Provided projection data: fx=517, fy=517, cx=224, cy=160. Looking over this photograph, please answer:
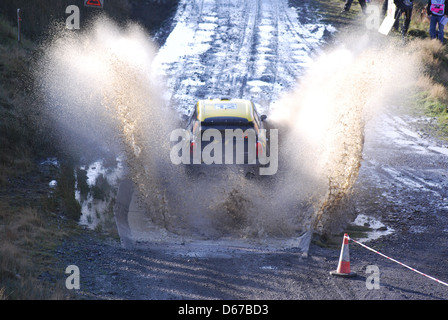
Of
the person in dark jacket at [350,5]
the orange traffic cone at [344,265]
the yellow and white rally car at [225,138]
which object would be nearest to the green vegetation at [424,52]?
the person in dark jacket at [350,5]

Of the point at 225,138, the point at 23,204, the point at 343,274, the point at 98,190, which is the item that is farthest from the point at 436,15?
the point at 23,204

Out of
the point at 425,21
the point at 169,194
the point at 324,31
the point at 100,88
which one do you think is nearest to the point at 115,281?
the point at 169,194

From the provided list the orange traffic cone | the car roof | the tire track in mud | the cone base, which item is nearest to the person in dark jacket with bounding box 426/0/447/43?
the tire track in mud

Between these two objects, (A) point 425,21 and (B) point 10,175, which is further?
(A) point 425,21

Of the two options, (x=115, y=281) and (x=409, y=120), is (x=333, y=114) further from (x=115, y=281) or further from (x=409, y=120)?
(x=115, y=281)

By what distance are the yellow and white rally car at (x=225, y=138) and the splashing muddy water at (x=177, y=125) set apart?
301 millimetres

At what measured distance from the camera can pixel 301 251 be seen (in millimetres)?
9109

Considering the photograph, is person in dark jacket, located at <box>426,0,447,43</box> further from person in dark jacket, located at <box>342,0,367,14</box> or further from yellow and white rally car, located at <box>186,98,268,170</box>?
yellow and white rally car, located at <box>186,98,268,170</box>

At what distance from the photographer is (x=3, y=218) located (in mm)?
9242

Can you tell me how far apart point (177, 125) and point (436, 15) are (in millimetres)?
12006

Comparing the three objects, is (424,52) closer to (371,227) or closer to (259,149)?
(371,227)

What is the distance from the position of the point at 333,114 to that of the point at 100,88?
7.55 metres

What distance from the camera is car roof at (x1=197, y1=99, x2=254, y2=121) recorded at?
36.3ft

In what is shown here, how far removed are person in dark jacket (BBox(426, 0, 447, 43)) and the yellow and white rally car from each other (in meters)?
12.8
